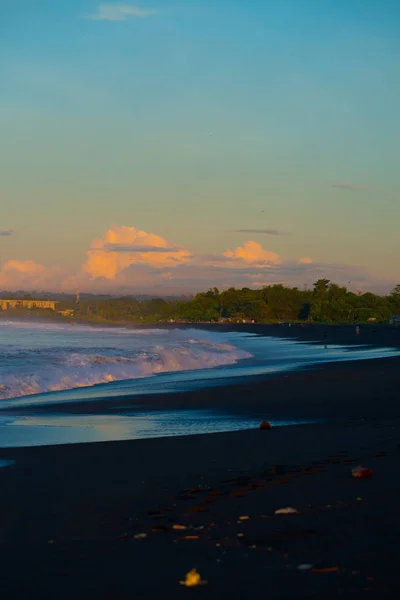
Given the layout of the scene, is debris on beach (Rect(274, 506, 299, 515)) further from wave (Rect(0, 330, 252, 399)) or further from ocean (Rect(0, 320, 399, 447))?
wave (Rect(0, 330, 252, 399))

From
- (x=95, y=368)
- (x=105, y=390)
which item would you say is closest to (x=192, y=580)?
(x=105, y=390)

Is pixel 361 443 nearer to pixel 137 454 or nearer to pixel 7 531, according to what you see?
pixel 137 454

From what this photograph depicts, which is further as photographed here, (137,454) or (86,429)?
(86,429)

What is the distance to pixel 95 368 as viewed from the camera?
91.1 ft

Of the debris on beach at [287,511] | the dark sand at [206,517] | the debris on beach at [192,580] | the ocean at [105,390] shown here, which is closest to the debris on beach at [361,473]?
the dark sand at [206,517]

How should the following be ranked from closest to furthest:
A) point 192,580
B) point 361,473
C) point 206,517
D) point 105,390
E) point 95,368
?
1. point 192,580
2. point 206,517
3. point 361,473
4. point 105,390
5. point 95,368

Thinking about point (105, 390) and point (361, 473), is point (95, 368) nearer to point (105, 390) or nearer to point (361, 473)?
point (105, 390)

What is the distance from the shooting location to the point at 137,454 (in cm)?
1051

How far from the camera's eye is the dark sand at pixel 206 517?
16.9ft

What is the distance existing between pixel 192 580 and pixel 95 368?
75.2ft

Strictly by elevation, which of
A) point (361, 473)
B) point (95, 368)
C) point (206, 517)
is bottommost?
point (95, 368)

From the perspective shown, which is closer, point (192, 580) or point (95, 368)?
point (192, 580)

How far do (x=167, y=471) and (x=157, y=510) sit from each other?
2.07 m

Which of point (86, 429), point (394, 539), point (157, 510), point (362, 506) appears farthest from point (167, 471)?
point (86, 429)
